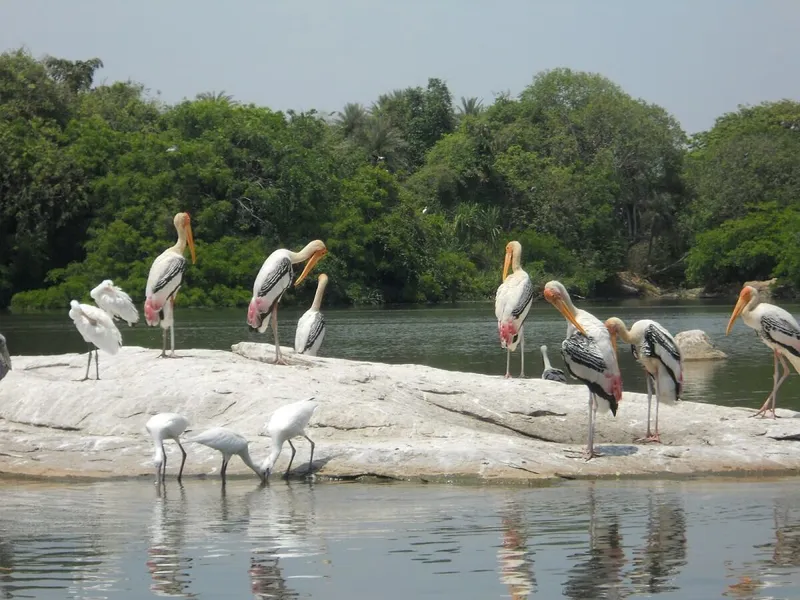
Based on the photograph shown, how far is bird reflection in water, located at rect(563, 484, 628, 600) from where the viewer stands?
7737mm

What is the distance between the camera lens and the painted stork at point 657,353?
1250 cm

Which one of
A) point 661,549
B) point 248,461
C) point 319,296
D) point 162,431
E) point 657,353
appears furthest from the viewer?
point 319,296

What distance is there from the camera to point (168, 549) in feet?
29.5

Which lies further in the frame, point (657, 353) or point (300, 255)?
point (300, 255)

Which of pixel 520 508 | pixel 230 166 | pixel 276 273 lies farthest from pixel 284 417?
pixel 230 166

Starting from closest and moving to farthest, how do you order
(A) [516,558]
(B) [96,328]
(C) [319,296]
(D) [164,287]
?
1. (A) [516,558]
2. (B) [96,328]
3. (D) [164,287]
4. (C) [319,296]

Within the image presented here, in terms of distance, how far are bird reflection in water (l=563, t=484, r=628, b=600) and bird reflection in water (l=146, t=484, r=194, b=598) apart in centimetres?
240

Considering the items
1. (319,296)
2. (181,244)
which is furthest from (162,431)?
(319,296)

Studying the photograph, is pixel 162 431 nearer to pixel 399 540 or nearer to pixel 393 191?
pixel 399 540

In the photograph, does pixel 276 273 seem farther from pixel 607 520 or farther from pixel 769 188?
pixel 769 188

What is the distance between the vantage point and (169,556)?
8.77 metres

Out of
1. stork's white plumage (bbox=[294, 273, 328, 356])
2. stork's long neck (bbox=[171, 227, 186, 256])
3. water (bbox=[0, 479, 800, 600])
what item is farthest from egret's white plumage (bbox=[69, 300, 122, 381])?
stork's white plumage (bbox=[294, 273, 328, 356])

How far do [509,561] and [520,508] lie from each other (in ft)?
5.80

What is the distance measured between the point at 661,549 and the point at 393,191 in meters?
54.1
